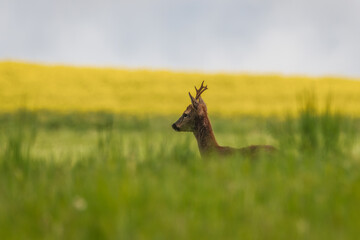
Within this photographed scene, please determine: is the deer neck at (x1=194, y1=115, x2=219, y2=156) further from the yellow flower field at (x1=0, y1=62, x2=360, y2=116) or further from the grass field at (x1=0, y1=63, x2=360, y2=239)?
the yellow flower field at (x1=0, y1=62, x2=360, y2=116)

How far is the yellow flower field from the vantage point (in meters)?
23.5

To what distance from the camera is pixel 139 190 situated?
480 cm

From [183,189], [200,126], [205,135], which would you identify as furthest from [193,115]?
[183,189]

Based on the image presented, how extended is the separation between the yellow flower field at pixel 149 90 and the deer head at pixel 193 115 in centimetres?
1410

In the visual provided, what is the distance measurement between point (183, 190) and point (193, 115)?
8.06 ft

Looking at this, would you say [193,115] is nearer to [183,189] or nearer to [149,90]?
[183,189]

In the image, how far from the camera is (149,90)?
28.6m

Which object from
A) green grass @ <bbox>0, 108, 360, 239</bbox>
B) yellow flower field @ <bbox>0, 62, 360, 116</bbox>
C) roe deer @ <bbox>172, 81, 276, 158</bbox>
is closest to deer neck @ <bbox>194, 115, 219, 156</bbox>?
roe deer @ <bbox>172, 81, 276, 158</bbox>

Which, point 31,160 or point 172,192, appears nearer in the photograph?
point 172,192

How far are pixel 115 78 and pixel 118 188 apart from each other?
27077mm

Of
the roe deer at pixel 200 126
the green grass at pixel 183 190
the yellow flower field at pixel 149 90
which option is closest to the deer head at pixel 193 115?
the roe deer at pixel 200 126

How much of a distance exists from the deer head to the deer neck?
43mm

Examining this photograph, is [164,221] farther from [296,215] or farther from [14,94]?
[14,94]

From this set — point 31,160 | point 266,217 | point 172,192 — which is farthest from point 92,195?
point 31,160
